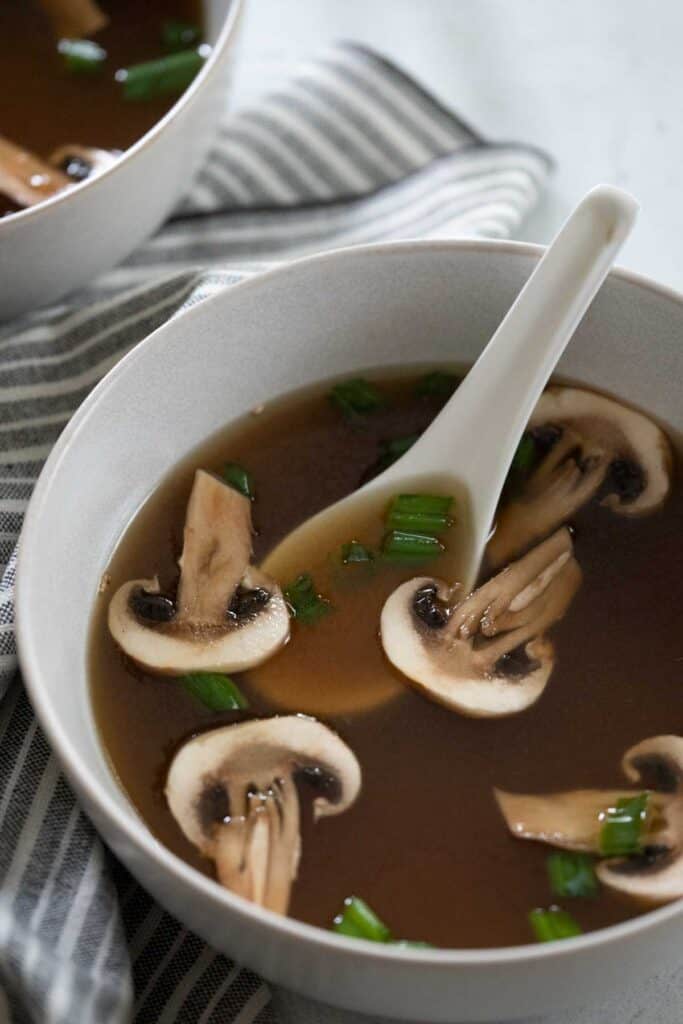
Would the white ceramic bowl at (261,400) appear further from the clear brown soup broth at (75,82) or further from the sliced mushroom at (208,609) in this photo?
the clear brown soup broth at (75,82)

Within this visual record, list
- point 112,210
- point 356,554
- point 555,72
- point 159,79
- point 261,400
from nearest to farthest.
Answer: point 356,554 < point 261,400 < point 112,210 < point 159,79 < point 555,72

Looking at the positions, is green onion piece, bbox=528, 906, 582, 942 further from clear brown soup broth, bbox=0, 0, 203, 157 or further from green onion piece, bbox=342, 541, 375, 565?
clear brown soup broth, bbox=0, 0, 203, 157

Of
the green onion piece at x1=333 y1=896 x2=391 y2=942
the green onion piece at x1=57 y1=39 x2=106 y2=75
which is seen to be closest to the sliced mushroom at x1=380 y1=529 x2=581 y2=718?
the green onion piece at x1=333 y1=896 x2=391 y2=942

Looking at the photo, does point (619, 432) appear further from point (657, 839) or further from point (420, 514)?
point (657, 839)

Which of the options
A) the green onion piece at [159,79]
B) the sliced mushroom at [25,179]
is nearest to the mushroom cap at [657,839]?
the sliced mushroom at [25,179]

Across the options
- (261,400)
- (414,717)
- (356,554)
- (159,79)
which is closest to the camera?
(414,717)

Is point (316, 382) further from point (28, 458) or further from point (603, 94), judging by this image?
point (603, 94)

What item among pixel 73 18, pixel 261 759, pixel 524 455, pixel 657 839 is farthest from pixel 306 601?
pixel 73 18
